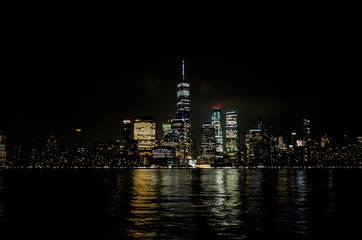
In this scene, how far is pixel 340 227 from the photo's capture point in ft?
94.8

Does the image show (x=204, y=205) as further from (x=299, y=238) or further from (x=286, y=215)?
(x=299, y=238)

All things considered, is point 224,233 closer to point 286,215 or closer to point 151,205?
point 286,215

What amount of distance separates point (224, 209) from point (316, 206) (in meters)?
10.3

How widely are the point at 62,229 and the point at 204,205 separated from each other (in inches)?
693

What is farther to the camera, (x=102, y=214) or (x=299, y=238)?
(x=102, y=214)

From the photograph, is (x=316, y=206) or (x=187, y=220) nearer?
(x=187, y=220)

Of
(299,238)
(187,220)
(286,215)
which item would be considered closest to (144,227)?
(187,220)

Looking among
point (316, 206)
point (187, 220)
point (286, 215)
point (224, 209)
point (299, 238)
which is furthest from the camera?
point (316, 206)

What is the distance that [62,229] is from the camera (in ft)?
93.4

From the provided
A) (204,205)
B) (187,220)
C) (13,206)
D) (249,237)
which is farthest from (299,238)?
(13,206)

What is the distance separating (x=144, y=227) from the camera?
1121 inches

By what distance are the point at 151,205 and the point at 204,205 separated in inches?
217

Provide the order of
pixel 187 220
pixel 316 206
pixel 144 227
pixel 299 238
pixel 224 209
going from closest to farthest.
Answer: pixel 299 238
pixel 144 227
pixel 187 220
pixel 224 209
pixel 316 206

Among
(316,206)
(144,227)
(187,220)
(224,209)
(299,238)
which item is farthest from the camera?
(316,206)
